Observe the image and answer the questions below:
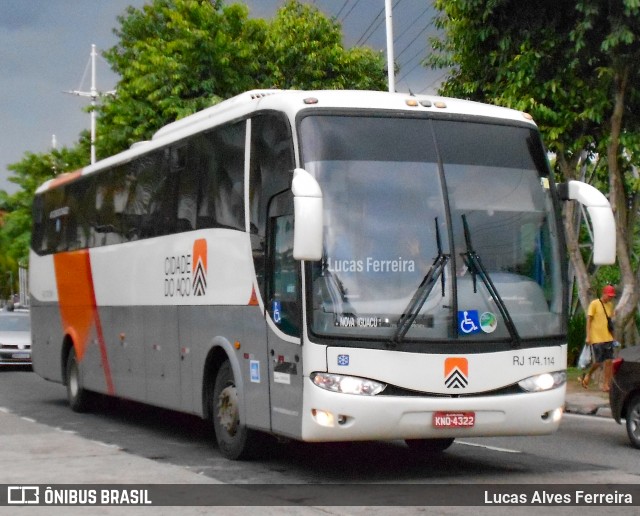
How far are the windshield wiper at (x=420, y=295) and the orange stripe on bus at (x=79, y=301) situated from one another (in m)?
7.28

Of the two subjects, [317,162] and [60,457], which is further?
[60,457]

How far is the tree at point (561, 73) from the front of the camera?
68.5 ft

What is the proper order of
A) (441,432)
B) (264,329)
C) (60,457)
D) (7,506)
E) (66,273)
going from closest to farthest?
(7,506), (441,432), (264,329), (60,457), (66,273)

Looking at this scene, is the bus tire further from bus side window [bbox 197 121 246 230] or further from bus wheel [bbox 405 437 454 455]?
bus side window [bbox 197 121 246 230]

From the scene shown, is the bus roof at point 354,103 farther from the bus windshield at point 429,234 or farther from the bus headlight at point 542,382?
the bus headlight at point 542,382

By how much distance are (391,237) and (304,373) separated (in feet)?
4.39

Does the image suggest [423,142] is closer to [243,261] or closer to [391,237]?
[391,237]

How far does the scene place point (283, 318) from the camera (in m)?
11.1

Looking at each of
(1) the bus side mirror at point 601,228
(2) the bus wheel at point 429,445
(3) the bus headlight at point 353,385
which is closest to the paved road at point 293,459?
(2) the bus wheel at point 429,445

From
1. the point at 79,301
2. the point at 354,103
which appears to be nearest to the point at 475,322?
the point at 354,103

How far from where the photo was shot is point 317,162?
10.8 m

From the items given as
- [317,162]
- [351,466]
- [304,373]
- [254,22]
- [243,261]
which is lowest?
[351,466]

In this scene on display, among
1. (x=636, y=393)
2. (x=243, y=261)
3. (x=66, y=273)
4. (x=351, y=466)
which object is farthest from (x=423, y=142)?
(x=66, y=273)

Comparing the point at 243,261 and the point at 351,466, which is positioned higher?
the point at 243,261
